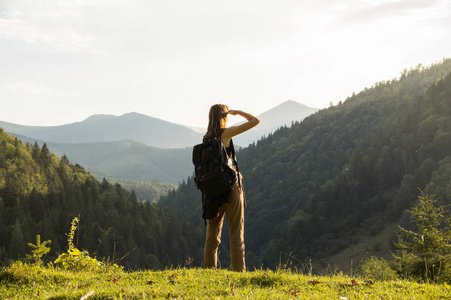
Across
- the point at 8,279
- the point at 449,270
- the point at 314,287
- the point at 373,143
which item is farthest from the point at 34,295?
the point at 373,143

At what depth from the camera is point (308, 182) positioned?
167 m

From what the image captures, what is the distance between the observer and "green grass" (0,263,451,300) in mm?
4871

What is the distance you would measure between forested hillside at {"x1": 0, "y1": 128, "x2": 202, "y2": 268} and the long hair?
88.2 meters

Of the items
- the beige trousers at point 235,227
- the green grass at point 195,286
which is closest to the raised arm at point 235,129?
the beige trousers at point 235,227

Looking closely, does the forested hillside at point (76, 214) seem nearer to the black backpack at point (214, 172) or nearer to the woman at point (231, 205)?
the woman at point (231, 205)

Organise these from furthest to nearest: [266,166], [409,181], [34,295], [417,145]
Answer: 1. [266,166]
2. [417,145]
3. [409,181]
4. [34,295]

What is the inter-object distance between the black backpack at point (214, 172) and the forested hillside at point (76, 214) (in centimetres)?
8807

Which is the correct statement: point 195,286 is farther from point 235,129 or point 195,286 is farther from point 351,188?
point 351,188

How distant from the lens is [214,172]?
626 centimetres

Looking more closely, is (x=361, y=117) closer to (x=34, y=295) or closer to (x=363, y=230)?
(x=363, y=230)

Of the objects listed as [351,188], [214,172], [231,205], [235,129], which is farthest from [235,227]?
[351,188]

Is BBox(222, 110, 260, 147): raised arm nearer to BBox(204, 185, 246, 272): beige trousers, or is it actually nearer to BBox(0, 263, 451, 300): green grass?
BBox(204, 185, 246, 272): beige trousers

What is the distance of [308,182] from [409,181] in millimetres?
55699

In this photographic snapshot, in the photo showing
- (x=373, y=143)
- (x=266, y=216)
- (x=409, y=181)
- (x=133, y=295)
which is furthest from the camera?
(x=266, y=216)
